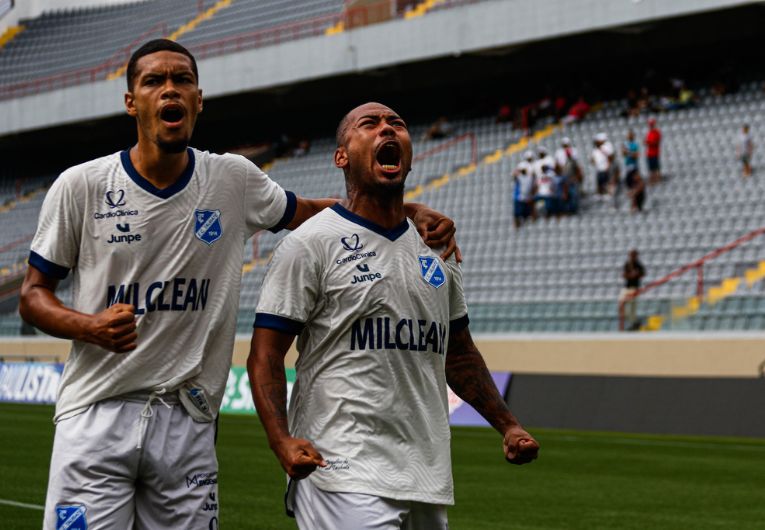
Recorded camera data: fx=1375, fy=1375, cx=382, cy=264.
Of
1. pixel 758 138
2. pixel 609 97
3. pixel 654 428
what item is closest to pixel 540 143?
pixel 609 97

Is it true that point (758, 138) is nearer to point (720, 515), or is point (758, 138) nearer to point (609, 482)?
point (609, 482)

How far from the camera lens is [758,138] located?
28.0 meters

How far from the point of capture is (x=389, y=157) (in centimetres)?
450

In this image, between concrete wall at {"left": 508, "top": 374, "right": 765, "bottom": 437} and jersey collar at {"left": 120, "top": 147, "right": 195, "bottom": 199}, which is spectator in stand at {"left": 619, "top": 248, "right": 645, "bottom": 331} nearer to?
concrete wall at {"left": 508, "top": 374, "right": 765, "bottom": 437}

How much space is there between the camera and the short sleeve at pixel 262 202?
491 centimetres

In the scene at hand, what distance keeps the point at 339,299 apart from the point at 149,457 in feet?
2.68

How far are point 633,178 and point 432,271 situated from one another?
23.4 metres

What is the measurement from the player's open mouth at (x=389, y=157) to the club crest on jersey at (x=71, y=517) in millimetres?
1481

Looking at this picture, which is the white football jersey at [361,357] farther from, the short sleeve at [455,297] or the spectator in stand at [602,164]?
the spectator in stand at [602,164]

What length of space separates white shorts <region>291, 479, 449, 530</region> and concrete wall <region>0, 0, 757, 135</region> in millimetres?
27307

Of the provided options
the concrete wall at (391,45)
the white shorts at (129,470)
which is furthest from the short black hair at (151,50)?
the concrete wall at (391,45)

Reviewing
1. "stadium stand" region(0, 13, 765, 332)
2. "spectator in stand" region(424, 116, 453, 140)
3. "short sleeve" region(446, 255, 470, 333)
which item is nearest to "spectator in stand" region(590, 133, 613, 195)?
"stadium stand" region(0, 13, 765, 332)

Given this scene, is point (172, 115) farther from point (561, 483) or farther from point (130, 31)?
point (130, 31)

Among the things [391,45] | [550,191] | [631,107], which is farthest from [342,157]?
→ [391,45]
